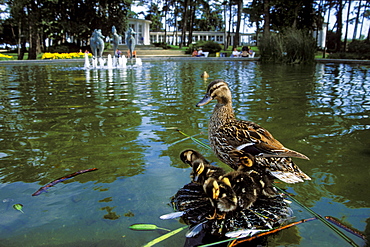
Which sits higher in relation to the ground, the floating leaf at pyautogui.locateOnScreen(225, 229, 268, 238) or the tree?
the tree

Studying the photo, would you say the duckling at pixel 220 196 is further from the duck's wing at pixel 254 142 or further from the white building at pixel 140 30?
the white building at pixel 140 30

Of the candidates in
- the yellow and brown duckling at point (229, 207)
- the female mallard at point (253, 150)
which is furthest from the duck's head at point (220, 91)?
the yellow and brown duckling at point (229, 207)

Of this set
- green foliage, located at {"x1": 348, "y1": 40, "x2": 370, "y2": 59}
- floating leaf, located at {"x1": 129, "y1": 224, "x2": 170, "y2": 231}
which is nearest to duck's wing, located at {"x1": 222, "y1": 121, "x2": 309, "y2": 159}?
floating leaf, located at {"x1": 129, "y1": 224, "x2": 170, "y2": 231}

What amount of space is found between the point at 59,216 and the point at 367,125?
5812mm

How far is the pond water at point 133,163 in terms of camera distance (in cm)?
278

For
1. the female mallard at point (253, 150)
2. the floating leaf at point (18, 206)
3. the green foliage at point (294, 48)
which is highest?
the green foliage at point (294, 48)

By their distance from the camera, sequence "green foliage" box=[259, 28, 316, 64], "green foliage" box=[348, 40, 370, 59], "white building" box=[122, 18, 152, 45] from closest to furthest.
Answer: "green foliage" box=[259, 28, 316, 64]
"green foliage" box=[348, 40, 370, 59]
"white building" box=[122, 18, 152, 45]

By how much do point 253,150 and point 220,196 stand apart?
0.76 meters

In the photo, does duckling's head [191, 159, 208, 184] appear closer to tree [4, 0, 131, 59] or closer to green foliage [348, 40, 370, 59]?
green foliage [348, 40, 370, 59]

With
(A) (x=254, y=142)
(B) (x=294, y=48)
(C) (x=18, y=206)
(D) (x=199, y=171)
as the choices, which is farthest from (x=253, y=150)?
(B) (x=294, y=48)

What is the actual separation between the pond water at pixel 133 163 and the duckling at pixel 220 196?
0.39m

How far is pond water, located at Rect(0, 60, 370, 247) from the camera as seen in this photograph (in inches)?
109

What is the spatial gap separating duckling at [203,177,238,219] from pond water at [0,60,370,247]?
15.5 inches

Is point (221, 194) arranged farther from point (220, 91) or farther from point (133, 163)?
point (133, 163)
